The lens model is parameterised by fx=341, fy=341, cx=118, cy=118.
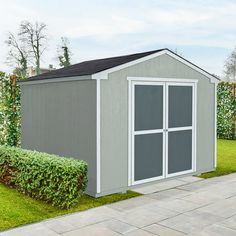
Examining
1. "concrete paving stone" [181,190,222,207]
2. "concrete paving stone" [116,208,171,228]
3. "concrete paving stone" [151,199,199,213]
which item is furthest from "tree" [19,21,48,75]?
"concrete paving stone" [116,208,171,228]

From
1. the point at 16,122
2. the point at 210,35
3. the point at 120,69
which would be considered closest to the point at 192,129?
the point at 120,69

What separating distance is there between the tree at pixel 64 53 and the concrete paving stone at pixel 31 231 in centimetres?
2274

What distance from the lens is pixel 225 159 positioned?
9.62 metres

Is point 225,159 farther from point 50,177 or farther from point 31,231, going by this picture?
point 31,231

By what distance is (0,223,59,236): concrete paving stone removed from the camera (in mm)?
4242

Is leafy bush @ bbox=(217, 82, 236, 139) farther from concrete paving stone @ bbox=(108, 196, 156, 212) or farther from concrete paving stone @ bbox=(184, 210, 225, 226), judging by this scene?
concrete paving stone @ bbox=(184, 210, 225, 226)

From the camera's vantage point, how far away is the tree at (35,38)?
75.4ft

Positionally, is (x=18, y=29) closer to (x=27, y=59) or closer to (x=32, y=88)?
(x=27, y=59)

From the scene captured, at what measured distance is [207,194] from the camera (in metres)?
6.04

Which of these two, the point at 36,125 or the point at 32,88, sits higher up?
the point at 32,88

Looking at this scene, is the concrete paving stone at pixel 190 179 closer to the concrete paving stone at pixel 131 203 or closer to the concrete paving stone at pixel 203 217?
the concrete paving stone at pixel 131 203

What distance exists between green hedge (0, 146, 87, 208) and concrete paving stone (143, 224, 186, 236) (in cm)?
129

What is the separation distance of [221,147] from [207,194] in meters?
6.11

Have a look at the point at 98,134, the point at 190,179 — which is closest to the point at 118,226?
the point at 98,134
